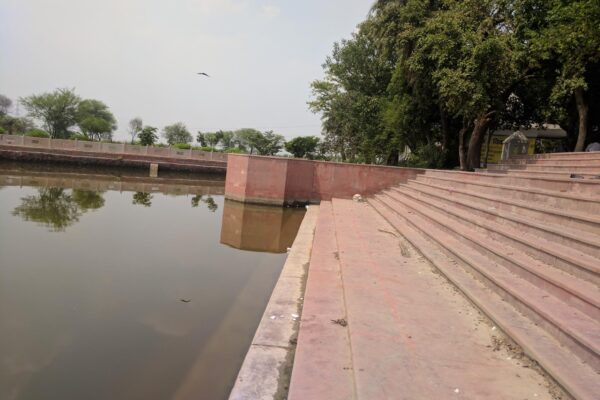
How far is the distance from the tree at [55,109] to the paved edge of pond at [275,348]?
189 ft

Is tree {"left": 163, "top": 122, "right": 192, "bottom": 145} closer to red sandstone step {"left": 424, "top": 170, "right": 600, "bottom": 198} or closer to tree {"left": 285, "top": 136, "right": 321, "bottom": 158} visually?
tree {"left": 285, "top": 136, "right": 321, "bottom": 158}

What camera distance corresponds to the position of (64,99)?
172 ft

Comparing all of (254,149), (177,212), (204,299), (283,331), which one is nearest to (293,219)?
(177,212)

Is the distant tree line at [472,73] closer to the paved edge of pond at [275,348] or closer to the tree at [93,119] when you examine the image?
the paved edge of pond at [275,348]

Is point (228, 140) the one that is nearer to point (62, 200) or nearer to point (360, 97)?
point (360, 97)

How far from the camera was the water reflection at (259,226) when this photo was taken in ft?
29.1

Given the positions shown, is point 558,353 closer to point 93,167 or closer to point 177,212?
point 177,212

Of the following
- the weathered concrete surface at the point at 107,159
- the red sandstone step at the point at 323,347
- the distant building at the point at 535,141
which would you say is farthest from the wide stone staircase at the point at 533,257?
the weathered concrete surface at the point at 107,159

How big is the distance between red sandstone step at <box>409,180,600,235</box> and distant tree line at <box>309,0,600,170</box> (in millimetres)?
5303

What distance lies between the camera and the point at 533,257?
4.36 metres

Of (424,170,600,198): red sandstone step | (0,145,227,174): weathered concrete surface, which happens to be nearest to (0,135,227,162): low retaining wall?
(0,145,227,174): weathered concrete surface

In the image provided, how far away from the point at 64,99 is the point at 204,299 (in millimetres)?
57422

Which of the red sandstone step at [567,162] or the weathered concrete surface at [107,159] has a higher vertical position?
the red sandstone step at [567,162]

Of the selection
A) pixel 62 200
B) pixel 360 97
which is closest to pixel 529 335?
pixel 62 200
